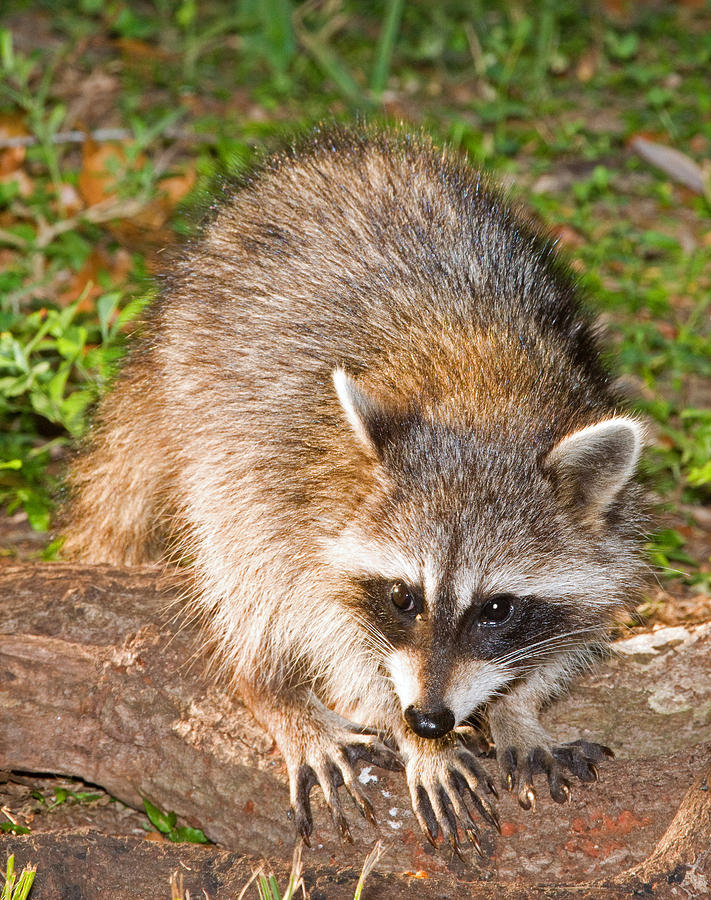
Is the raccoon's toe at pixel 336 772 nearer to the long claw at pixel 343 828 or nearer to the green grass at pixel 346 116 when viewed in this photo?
the long claw at pixel 343 828

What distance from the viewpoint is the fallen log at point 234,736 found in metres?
2.74

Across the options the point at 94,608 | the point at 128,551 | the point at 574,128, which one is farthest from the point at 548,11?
the point at 94,608

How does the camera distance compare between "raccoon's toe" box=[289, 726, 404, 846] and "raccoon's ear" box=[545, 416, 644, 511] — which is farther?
"raccoon's toe" box=[289, 726, 404, 846]

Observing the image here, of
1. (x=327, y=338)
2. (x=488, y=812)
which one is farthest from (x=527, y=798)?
(x=327, y=338)

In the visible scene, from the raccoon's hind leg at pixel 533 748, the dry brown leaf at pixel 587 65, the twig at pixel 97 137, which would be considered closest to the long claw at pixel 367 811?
the raccoon's hind leg at pixel 533 748

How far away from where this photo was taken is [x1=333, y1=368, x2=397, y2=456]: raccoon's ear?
2795mm

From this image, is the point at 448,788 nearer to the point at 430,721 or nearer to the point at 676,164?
the point at 430,721

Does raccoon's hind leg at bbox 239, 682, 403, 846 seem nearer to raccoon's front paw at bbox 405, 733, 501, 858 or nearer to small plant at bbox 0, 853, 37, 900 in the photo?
raccoon's front paw at bbox 405, 733, 501, 858

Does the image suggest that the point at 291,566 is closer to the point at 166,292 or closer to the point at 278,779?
the point at 278,779

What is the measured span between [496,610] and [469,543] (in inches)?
8.3

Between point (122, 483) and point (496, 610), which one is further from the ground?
point (496, 610)

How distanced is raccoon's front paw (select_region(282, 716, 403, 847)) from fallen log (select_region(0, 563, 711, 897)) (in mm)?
36

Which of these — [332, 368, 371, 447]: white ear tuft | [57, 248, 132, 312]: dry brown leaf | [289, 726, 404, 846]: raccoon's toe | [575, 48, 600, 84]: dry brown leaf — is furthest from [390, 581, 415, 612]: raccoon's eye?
[575, 48, 600, 84]: dry brown leaf

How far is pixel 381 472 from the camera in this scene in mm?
2881
